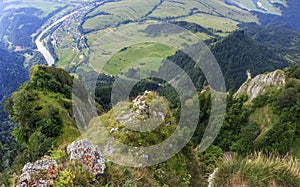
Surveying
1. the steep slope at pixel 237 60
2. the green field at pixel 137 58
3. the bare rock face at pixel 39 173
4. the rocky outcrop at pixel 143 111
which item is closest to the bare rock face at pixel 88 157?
the bare rock face at pixel 39 173

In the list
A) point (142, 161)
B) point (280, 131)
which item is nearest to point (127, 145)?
point (142, 161)

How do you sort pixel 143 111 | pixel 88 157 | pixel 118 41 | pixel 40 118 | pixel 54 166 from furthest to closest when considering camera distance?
pixel 118 41
pixel 40 118
pixel 143 111
pixel 88 157
pixel 54 166

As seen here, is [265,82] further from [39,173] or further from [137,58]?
[137,58]

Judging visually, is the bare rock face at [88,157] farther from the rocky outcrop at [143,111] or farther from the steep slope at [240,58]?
the steep slope at [240,58]

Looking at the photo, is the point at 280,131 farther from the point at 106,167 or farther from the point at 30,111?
the point at 106,167

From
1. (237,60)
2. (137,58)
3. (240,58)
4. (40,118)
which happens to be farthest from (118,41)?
(40,118)

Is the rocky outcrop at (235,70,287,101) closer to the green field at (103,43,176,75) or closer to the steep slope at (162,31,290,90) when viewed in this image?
the steep slope at (162,31,290,90)

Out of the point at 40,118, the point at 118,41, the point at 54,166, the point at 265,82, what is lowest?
the point at 118,41

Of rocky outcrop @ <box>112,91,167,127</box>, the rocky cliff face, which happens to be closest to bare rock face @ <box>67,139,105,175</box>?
the rocky cliff face
